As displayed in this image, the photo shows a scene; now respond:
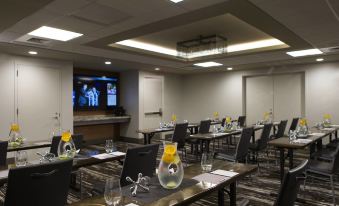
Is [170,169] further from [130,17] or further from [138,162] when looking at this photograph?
[130,17]

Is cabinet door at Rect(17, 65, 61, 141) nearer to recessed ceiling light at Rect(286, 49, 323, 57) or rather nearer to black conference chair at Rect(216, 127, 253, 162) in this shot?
black conference chair at Rect(216, 127, 253, 162)

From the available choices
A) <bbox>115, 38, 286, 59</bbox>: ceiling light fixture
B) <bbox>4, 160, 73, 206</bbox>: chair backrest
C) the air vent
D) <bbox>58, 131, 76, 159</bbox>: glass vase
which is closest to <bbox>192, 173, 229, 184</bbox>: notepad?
<bbox>4, 160, 73, 206</bbox>: chair backrest

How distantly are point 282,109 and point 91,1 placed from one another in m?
7.09

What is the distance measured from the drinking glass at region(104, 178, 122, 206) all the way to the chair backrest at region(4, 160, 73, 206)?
19.0 inches

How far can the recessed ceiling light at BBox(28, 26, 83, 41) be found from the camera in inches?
157

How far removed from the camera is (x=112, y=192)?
4.40 ft

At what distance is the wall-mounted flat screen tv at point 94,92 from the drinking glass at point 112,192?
22.7 feet

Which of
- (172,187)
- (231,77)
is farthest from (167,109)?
(172,187)

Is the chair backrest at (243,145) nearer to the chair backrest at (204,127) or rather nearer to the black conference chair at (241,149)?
the black conference chair at (241,149)

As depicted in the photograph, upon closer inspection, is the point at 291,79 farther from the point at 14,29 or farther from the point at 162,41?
the point at 14,29

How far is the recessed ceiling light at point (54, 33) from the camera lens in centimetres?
398

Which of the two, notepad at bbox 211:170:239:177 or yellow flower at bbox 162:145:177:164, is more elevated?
yellow flower at bbox 162:145:177:164

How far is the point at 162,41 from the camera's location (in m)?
5.96

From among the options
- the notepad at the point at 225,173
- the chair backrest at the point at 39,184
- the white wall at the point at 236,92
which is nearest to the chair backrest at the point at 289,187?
the notepad at the point at 225,173
